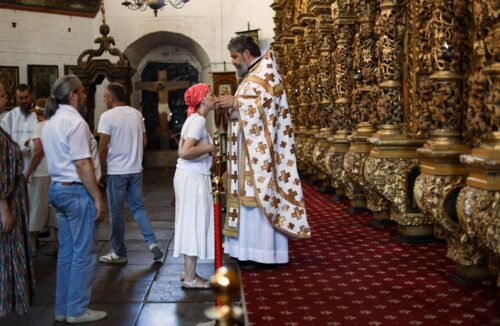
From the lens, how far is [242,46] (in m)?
5.53

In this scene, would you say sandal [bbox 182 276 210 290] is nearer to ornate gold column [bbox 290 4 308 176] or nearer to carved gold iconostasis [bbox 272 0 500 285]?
carved gold iconostasis [bbox 272 0 500 285]

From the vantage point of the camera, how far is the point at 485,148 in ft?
14.1

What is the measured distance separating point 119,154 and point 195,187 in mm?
1318

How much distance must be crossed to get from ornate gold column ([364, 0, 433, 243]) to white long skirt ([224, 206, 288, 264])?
1.58 m

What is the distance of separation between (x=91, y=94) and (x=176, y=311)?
12.3m

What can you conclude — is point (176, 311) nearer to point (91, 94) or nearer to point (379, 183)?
point (379, 183)

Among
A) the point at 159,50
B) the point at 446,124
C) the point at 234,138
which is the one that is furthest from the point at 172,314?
the point at 159,50

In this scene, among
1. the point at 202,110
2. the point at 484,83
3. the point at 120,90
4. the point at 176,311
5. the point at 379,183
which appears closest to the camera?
the point at 484,83

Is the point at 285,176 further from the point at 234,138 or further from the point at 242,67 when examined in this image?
the point at 242,67

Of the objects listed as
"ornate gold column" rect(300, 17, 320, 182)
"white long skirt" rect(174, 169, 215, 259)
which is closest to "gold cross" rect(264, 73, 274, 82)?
"white long skirt" rect(174, 169, 215, 259)

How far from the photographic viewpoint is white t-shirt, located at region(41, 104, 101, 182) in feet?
14.4

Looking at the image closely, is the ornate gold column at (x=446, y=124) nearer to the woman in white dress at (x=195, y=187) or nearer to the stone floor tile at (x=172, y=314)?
the woman in white dress at (x=195, y=187)

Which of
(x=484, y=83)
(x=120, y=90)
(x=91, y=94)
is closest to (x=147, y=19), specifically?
(x=91, y=94)

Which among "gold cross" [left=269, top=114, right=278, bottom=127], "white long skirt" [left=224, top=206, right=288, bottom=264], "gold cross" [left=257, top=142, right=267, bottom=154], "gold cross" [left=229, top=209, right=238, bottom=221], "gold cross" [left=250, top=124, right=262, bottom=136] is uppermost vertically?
"gold cross" [left=269, top=114, right=278, bottom=127]
